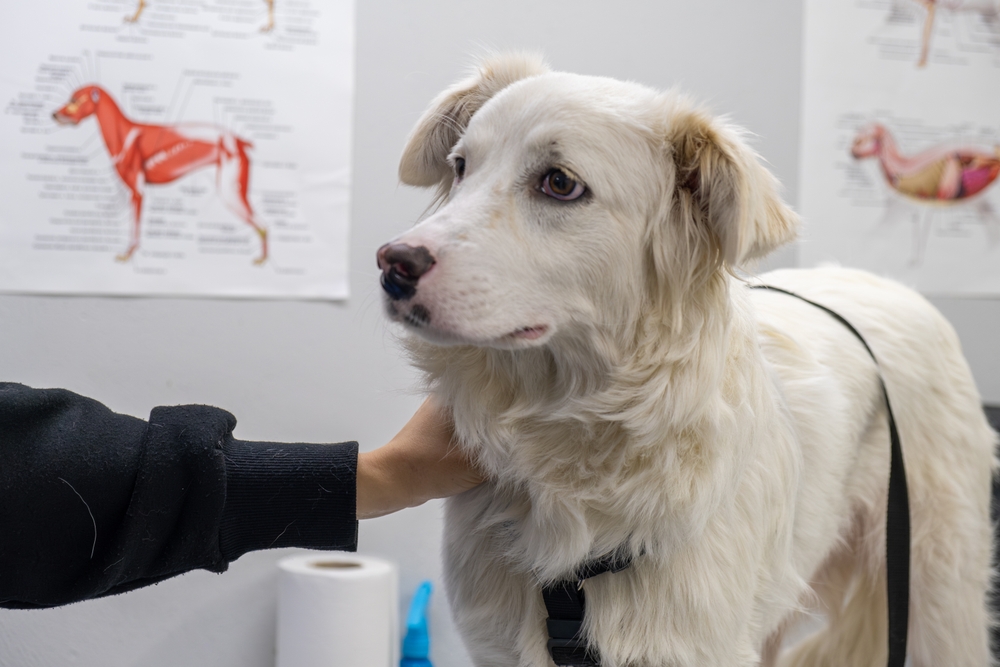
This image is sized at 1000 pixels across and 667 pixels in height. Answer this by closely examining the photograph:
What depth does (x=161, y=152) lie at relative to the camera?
4.66 feet

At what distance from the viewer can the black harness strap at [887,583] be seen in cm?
73

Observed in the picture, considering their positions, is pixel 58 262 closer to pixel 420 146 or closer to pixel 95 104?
pixel 95 104

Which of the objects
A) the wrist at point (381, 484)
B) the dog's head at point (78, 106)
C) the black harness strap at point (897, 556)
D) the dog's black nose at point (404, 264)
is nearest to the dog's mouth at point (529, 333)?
the dog's black nose at point (404, 264)

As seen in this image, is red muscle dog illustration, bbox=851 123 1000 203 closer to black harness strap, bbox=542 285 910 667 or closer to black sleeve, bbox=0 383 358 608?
black harness strap, bbox=542 285 910 667

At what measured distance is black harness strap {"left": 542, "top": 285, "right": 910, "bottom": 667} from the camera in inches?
28.6

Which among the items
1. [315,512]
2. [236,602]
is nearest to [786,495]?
[315,512]

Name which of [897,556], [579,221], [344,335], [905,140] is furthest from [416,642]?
[905,140]

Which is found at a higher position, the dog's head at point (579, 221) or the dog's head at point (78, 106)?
the dog's head at point (78, 106)

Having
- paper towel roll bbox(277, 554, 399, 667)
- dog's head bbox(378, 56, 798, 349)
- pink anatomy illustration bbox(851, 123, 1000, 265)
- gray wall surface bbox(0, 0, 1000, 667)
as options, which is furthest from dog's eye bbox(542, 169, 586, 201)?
pink anatomy illustration bbox(851, 123, 1000, 265)

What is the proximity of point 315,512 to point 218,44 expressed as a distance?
3.49 ft

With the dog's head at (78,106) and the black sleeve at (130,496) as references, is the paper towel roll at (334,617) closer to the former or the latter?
the black sleeve at (130,496)

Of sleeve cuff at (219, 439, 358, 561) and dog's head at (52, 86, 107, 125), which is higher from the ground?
dog's head at (52, 86, 107, 125)

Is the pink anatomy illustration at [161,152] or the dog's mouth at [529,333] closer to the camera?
the dog's mouth at [529,333]

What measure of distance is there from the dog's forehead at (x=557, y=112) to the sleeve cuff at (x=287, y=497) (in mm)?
394
